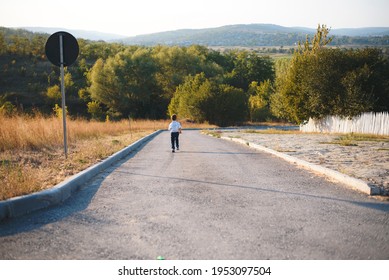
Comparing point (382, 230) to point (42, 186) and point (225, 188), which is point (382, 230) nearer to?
point (225, 188)

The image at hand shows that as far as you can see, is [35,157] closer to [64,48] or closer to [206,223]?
[64,48]

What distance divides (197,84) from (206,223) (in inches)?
2111

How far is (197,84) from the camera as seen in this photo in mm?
56781

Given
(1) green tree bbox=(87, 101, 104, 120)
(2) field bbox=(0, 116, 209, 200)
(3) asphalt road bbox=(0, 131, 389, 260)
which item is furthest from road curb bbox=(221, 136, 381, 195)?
(1) green tree bbox=(87, 101, 104, 120)

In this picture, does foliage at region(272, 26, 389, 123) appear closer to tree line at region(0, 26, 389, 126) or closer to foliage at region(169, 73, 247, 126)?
tree line at region(0, 26, 389, 126)

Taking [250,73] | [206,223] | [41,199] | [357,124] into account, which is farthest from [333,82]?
[250,73]

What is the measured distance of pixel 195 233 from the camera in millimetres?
3822

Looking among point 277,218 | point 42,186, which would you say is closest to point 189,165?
point 42,186

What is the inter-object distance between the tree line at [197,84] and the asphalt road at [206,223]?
2067cm

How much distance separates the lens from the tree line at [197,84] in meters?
28.7

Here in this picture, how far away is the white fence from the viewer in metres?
22.8

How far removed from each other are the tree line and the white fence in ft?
2.93
